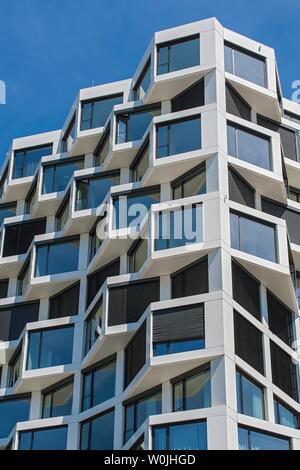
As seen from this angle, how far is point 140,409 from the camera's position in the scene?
37.1m

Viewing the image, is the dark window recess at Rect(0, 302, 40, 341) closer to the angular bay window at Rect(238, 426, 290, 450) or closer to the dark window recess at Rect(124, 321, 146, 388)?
the dark window recess at Rect(124, 321, 146, 388)

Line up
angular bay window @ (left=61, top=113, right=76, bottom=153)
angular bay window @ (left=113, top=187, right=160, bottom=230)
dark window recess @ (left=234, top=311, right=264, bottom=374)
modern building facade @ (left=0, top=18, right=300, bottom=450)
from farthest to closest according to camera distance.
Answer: angular bay window @ (left=61, top=113, right=76, bottom=153) < angular bay window @ (left=113, top=187, right=160, bottom=230) < dark window recess @ (left=234, top=311, right=264, bottom=374) < modern building facade @ (left=0, top=18, right=300, bottom=450)

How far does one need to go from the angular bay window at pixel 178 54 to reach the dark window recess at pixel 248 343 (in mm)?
13242

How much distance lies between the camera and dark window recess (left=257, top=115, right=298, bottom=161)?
46188 millimetres

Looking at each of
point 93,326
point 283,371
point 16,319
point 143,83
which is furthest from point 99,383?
point 143,83

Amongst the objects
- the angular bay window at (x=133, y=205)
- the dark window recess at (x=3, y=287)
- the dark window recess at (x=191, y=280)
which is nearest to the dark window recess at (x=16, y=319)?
the dark window recess at (x=3, y=287)

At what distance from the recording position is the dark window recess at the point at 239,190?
1596 inches

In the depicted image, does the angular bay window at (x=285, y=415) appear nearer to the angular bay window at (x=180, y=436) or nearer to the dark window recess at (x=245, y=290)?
the dark window recess at (x=245, y=290)

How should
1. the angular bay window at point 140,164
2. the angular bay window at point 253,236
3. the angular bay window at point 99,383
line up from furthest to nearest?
the angular bay window at point 140,164 < the angular bay window at point 99,383 < the angular bay window at point 253,236

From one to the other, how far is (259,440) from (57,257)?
51.4ft

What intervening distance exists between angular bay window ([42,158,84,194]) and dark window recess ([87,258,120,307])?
264 inches

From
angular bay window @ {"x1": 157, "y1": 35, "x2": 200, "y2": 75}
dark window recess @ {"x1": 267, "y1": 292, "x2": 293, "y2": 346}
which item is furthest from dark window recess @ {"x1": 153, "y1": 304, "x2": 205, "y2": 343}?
angular bay window @ {"x1": 157, "y1": 35, "x2": 200, "y2": 75}

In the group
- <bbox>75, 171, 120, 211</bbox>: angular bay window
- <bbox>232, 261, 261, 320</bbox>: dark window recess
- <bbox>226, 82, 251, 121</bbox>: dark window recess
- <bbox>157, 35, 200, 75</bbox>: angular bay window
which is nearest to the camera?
<bbox>232, 261, 261, 320</bbox>: dark window recess
